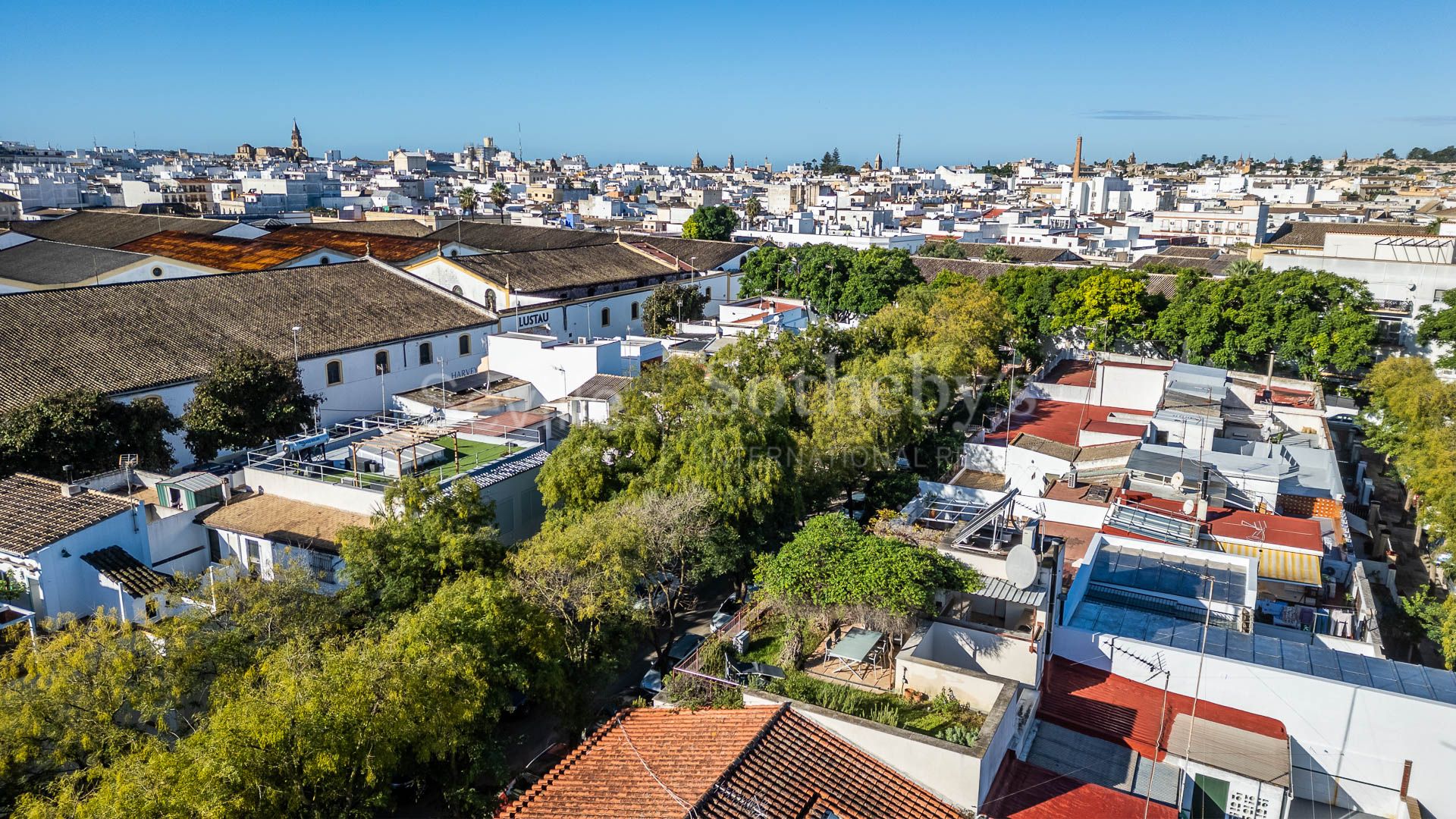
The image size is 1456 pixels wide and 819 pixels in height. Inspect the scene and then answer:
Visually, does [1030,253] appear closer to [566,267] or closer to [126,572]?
[566,267]

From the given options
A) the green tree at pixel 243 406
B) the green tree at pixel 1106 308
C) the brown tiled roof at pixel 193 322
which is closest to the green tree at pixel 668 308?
the brown tiled roof at pixel 193 322

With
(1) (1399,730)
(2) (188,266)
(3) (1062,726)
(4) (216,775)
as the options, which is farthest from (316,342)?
(1) (1399,730)

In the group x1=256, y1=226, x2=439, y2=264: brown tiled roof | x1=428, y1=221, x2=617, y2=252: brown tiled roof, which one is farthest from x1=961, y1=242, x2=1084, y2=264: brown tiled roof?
x1=256, y1=226, x2=439, y2=264: brown tiled roof

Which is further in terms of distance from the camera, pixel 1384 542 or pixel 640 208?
pixel 640 208

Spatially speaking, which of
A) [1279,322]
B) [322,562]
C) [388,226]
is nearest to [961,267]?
[1279,322]

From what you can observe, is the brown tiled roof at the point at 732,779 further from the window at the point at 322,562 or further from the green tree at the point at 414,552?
the window at the point at 322,562

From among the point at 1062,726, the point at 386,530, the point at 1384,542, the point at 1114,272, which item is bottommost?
the point at 1384,542

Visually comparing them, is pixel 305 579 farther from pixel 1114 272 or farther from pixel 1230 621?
pixel 1114 272
